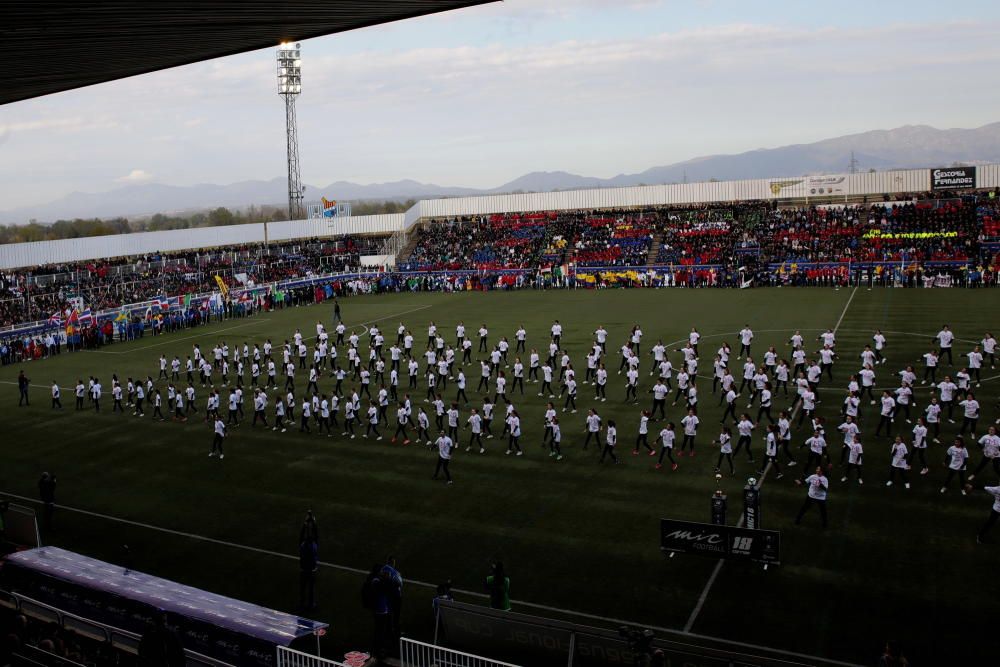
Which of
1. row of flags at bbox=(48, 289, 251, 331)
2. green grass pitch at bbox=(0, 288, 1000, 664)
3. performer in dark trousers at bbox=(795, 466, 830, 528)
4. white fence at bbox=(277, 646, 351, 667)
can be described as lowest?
green grass pitch at bbox=(0, 288, 1000, 664)

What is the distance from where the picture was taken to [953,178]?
58.4 meters

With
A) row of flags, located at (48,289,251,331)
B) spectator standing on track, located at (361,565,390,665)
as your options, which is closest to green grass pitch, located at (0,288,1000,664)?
spectator standing on track, located at (361,565,390,665)

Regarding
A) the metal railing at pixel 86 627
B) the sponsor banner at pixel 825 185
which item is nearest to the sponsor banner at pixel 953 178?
the sponsor banner at pixel 825 185

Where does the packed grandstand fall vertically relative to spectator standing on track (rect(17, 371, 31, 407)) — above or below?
above

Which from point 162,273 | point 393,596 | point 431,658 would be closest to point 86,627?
point 393,596

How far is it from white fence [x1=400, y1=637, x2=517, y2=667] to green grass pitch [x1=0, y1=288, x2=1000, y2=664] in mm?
1895

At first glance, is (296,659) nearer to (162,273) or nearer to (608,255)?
(162,273)

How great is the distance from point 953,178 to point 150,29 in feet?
193

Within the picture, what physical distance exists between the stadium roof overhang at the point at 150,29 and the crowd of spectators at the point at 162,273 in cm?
3162

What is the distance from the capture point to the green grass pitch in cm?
1223

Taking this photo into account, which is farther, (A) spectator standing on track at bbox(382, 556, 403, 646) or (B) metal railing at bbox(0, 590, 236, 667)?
(A) spectator standing on track at bbox(382, 556, 403, 646)

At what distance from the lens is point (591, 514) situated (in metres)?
16.2

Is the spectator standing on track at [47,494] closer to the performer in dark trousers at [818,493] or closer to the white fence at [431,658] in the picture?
the white fence at [431,658]

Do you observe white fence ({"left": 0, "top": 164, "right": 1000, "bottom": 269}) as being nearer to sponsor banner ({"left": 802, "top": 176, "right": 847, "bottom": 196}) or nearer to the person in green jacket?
sponsor banner ({"left": 802, "top": 176, "right": 847, "bottom": 196})
